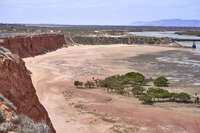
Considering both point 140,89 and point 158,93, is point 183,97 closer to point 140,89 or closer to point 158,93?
point 158,93

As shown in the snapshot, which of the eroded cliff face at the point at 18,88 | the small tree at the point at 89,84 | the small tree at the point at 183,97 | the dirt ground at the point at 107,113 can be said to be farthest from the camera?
the small tree at the point at 89,84

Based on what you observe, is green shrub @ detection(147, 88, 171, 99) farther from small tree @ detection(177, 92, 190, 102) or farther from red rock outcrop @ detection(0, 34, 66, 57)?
red rock outcrop @ detection(0, 34, 66, 57)

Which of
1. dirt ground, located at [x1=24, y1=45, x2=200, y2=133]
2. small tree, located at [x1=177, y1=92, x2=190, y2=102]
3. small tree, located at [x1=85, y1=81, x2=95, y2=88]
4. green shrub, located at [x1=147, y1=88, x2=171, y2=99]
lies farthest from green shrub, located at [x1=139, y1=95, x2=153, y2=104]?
small tree, located at [x1=85, y1=81, x2=95, y2=88]

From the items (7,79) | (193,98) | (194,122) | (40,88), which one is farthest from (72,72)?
(7,79)

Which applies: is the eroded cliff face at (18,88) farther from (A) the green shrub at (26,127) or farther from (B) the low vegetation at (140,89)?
(B) the low vegetation at (140,89)

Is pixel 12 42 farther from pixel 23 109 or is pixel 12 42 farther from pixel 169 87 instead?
pixel 23 109

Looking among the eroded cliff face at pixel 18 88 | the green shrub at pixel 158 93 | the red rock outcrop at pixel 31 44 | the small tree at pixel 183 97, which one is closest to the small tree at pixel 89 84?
the green shrub at pixel 158 93
